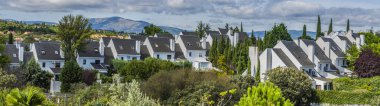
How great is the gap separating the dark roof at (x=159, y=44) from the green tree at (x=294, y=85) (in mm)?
28820

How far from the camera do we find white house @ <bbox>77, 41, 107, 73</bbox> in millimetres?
61344

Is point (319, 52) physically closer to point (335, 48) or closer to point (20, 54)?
point (335, 48)

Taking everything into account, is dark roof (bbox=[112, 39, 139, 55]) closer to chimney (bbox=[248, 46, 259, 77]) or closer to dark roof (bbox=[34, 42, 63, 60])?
dark roof (bbox=[34, 42, 63, 60])

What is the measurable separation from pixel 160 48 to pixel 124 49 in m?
5.37

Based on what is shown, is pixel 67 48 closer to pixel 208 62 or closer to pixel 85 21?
pixel 85 21

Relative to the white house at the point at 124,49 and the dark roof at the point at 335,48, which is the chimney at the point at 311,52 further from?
the white house at the point at 124,49

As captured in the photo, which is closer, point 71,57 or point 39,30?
point 71,57

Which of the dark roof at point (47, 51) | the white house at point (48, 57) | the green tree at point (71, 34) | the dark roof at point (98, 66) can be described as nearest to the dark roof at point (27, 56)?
the white house at point (48, 57)

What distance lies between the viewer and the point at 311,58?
192 ft

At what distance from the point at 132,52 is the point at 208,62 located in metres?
10.6

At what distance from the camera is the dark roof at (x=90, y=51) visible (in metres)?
62.0

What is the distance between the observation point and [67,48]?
60969 millimetres

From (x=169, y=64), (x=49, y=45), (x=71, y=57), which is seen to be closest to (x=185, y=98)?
(x=169, y=64)

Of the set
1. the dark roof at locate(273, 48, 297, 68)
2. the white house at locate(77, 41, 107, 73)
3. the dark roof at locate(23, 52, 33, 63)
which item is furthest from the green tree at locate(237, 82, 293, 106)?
the dark roof at locate(23, 52, 33, 63)
